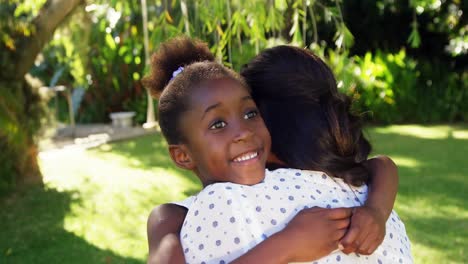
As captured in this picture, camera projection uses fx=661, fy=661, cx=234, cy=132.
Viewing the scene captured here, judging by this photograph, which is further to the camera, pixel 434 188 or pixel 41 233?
pixel 434 188

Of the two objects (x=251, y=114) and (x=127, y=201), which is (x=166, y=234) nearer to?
(x=251, y=114)

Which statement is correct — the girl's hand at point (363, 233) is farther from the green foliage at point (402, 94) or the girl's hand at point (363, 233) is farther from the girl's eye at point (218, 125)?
the green foliage at point (402, 94)

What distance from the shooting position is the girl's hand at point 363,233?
146 centimetres

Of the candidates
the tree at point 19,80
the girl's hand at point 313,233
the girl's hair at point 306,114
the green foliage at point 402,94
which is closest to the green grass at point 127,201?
the tree at point 19,80

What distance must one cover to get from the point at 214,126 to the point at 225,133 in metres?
0.03

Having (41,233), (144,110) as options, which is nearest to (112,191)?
(41,233)

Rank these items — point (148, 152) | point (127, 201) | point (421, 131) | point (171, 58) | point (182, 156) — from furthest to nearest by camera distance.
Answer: point (421, 131), point (148, 152), point (127, 201), point (171, 58), point (182, 156)

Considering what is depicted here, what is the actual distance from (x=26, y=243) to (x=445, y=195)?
3.53 metres

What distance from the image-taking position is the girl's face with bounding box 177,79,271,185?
5.07ft

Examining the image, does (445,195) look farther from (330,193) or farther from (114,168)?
(330,193)

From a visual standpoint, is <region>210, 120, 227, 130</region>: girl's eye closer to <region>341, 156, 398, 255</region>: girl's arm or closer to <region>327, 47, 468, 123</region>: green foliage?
<region>341, 156, 398, 255</region>: girl's arm

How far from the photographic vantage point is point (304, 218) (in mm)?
1422

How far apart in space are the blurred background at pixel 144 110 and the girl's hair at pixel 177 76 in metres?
0.52

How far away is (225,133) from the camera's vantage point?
1545mm
